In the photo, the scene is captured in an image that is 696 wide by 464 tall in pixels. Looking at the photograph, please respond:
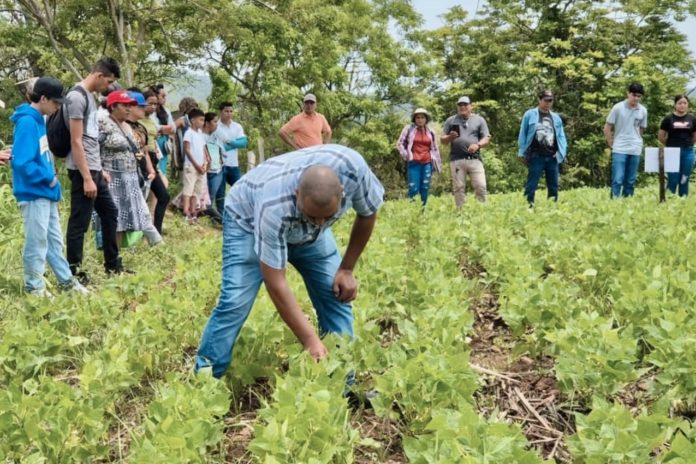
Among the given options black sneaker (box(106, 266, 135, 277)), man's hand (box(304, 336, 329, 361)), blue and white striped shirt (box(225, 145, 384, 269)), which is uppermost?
blue and white striped shirt (box(225, 145, 384, 269))

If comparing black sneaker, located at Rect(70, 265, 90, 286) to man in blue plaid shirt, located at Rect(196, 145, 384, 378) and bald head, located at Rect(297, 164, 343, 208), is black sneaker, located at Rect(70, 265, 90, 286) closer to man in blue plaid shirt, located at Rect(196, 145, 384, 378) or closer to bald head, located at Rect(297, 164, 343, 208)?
man in blue plaid shirt, located at Rect(196, 145, 384, 378)

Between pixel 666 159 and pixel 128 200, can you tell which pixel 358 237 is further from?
pixel 666 159

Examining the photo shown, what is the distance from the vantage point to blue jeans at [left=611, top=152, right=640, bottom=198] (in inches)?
351

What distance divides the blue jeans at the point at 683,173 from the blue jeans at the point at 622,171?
565mm

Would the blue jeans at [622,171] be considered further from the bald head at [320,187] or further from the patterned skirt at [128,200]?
the bald head at [320,187]

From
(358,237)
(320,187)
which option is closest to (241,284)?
(358,237)

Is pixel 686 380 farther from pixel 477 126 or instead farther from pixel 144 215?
pixel 477 126

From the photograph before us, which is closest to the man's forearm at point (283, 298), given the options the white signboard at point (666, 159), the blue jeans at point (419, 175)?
the blue jeans at point (419, 175)

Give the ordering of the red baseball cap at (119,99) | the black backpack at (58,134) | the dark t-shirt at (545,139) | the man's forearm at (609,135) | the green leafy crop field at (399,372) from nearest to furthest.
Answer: the green leafy crop field at (399,372) → the black backpack at (58,134) → the red baseball cap at (119,99) → the dark t-shirt at (545,139) → the man's forearm at (609,135)

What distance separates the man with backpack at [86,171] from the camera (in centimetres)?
497

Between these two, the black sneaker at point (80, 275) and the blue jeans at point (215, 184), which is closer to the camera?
the black sneaker at point (80, 275)

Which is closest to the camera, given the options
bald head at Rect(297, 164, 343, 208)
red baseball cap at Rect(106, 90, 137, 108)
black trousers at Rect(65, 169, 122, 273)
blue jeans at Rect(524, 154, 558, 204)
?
bald head at Rect(297, 164, 343, 208)

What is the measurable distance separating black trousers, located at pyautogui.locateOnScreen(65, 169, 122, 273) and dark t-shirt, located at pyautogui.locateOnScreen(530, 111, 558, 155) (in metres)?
5.18

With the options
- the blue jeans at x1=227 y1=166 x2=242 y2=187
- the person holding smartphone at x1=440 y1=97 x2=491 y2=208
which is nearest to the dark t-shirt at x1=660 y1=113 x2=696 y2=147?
the person holding smartphone at x1=440 y1=97 x2=491 y2=208
